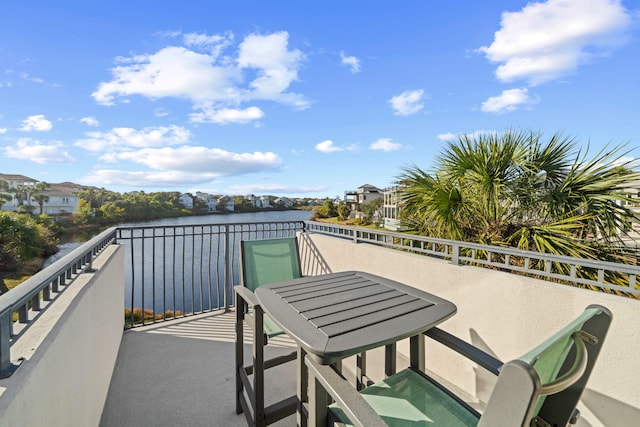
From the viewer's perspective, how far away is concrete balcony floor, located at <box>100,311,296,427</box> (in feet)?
7.14

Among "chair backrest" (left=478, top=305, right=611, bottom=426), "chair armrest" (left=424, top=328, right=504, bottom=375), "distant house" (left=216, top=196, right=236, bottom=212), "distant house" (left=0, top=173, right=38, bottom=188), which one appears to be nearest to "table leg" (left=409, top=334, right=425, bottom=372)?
"chair armrest" (left=424, top=328, right=504, bottom=375)

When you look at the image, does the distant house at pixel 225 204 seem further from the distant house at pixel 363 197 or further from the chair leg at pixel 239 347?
the distant house at pixel 363 197

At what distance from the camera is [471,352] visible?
52.0 inches

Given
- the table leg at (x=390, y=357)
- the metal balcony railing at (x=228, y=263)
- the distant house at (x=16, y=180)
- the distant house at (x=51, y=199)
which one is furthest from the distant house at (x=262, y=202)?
the table leg at (x=390, y=357)

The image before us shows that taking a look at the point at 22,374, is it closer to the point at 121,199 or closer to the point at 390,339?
the point at 390,339

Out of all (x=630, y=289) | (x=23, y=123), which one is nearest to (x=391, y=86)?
(x=630, y=289)

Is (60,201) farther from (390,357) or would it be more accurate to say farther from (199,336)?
(390,357)

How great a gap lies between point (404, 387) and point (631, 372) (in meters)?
1.16

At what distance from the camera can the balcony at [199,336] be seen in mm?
1001

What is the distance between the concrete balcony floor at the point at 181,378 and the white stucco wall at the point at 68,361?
220 mm

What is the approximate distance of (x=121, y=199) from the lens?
33.1 feet

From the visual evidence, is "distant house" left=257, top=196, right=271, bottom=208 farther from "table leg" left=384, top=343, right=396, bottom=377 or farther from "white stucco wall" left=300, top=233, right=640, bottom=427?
"table leg" left=384, top=343, right=396, bottom=377

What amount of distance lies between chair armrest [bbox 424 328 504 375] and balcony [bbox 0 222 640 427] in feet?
2.73

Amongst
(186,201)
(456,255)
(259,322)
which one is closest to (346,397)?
(259,322)
